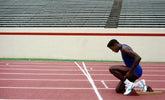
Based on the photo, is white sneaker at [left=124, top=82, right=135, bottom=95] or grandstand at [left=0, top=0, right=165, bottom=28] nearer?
white sneaker at [left=124, top=82, right=135, bottom=95]

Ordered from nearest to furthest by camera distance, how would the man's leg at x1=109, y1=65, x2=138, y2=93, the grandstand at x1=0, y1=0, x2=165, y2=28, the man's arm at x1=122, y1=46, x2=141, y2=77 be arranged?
the man's arm at x1=122, y1=46, x2=141, y2=77 < the man's leg at x1=109, y1=65, x2=138, y2=93 < the grandstand at x1=0, y1=0, x2=165, y2=28

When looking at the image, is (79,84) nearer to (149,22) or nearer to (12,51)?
(12,51)

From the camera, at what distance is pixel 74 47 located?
14367mm

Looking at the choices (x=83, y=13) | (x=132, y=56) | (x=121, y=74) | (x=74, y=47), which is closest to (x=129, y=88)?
(x=121, y=74)

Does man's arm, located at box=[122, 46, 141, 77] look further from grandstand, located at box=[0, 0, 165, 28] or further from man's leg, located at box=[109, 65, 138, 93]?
grandstand, located at box=[0, 0, 165, 28]

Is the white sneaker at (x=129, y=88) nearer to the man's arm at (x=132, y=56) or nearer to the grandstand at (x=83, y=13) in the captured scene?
the man's arm at (x=132, y=56)

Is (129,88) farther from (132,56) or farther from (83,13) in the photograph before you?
(83,13)

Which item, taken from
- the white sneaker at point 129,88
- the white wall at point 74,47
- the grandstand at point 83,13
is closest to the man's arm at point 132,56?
the white sneaker at point 129,88

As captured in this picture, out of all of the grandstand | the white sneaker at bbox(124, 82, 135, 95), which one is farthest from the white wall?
the white sneaker at bbox(124, 82, 135, 95)

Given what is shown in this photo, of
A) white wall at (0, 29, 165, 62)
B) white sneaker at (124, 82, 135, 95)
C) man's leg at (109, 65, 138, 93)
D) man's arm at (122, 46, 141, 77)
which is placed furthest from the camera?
white wall at (0, 29, 165, 62)

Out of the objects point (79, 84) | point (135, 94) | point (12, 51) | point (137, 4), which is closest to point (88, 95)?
point (135, 94)

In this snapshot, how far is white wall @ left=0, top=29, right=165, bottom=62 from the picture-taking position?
14.0 m

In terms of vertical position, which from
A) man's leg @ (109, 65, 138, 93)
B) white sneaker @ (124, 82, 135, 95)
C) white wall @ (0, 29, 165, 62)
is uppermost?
white wall @ (0, 29, 165, 62)

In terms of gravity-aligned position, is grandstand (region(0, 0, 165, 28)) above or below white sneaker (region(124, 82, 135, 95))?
above
